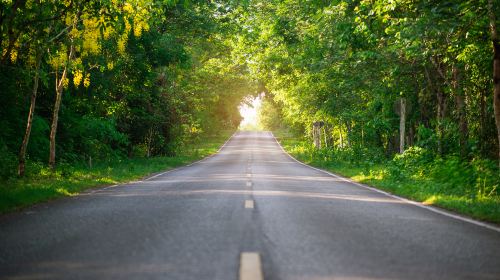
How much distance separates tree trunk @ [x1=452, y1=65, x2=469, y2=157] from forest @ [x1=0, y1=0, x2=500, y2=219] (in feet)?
0.15

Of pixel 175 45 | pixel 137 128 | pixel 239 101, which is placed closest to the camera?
pixel 175 45

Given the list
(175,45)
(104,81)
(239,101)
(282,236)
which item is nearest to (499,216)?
(282,236)

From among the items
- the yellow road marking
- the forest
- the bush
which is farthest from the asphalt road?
the bush

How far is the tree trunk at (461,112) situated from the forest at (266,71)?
0.05m

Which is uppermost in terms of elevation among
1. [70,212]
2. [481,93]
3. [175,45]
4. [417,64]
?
[175,45]

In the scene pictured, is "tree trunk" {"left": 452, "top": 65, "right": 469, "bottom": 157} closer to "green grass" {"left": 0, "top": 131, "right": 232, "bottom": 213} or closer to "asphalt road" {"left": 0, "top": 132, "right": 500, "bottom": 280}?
"asphalt road" {"left": 0, "top": 132, "right": 500, "bottom": 280}

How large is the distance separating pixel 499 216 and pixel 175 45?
816 inches

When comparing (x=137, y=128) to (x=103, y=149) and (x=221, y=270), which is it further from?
(x=221, y=270)

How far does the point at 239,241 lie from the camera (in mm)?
6809

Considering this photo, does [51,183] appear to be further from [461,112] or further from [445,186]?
[461,112]

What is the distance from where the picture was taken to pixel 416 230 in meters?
8.02

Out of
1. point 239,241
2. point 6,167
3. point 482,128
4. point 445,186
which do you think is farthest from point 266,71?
point 239,241

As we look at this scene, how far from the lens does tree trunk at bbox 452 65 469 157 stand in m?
17.9

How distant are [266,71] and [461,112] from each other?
15.1 metres
